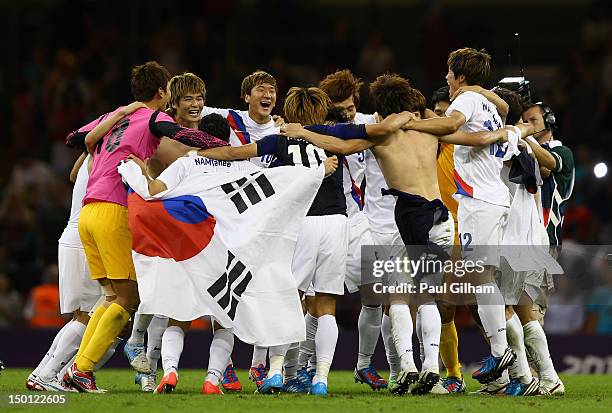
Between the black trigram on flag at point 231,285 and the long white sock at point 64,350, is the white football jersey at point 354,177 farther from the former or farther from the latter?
the long white sock at point 64,350

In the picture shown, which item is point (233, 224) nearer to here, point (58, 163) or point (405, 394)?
point (405, 394)

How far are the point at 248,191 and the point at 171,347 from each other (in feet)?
4.35

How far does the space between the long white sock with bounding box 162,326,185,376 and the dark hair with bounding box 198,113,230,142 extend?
163 centimetres

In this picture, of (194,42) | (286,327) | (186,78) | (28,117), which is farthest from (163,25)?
(286,327)

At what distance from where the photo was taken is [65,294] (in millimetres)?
9648

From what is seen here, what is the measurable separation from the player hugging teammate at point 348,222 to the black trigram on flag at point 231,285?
0.20 metres

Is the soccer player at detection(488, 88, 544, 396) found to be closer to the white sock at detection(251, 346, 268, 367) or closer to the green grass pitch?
the green grass pitch

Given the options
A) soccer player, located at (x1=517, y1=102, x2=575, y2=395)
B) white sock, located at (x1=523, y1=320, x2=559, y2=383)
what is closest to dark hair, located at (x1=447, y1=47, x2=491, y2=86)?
soccer player, located at (x1=517, y1=102, x2=575, y2=395)

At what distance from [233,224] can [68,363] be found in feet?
6.97

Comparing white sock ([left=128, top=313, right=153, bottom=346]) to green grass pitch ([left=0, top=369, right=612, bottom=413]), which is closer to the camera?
green grass pitch ([left=0, top=369, right=612, bottom=413])

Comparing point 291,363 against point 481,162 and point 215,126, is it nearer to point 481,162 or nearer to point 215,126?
point 215,126

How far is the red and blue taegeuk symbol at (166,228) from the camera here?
8758mm

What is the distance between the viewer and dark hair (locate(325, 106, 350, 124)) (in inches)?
388

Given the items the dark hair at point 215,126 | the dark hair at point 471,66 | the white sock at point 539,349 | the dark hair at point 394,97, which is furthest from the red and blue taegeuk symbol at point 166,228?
the white sock at point 539,349
